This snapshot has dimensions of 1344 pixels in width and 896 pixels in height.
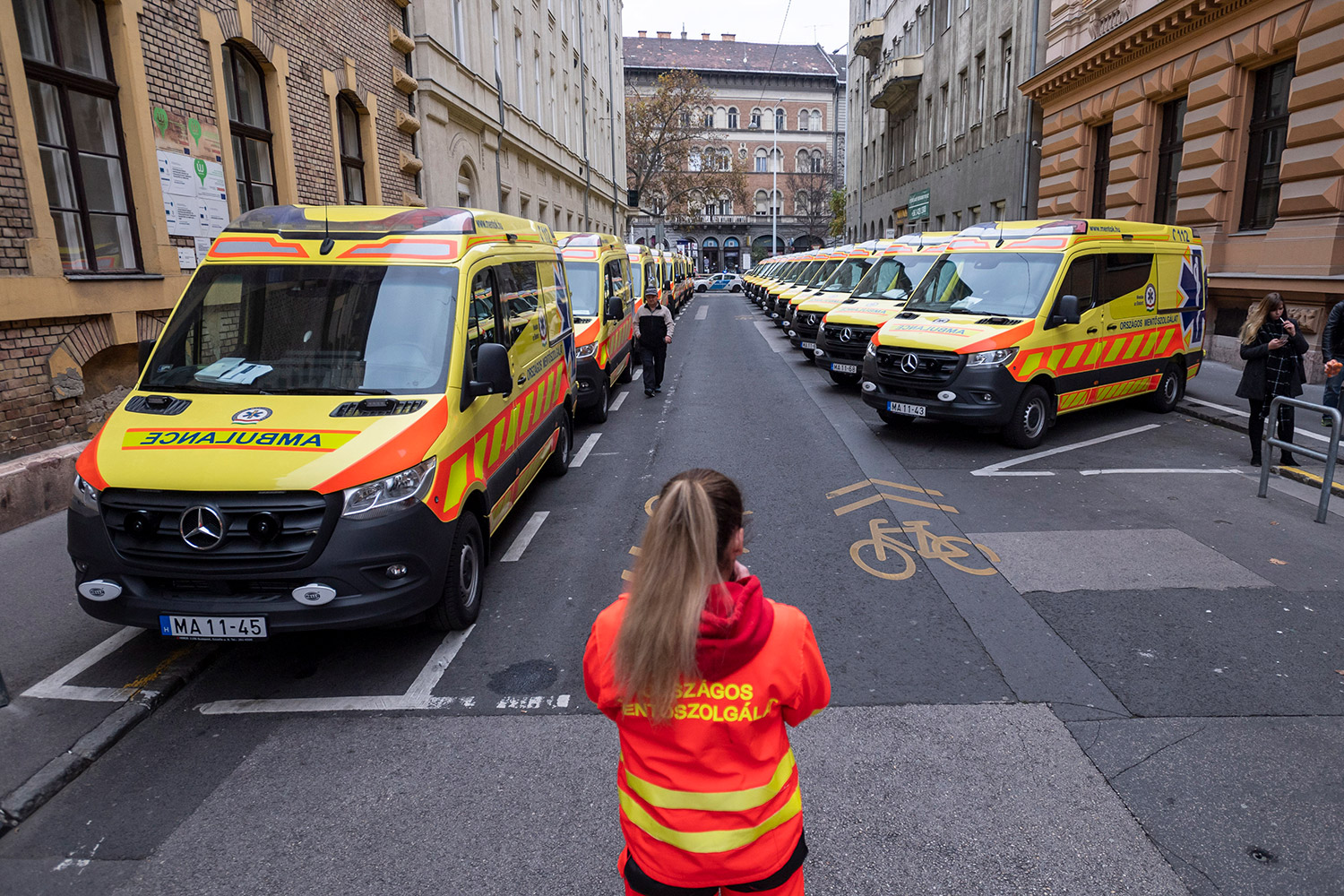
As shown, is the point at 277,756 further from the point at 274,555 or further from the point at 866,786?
the point at 866,786

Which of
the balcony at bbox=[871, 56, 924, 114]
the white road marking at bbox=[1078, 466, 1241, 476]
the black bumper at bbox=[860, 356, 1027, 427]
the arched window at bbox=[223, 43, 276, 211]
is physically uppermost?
the balcony at bbox=[871, 56, 924, 114]

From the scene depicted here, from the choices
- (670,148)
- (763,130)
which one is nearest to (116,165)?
(670,148)

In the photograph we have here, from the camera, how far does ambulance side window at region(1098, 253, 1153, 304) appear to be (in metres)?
10.1

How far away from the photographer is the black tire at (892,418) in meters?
10.2

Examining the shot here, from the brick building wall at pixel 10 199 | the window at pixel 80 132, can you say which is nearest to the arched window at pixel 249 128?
the window at pixel 80 132

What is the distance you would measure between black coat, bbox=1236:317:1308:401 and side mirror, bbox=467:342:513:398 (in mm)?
7037

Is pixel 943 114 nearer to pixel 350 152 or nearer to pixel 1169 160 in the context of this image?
pixel 1169 160

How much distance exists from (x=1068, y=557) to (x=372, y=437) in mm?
4764

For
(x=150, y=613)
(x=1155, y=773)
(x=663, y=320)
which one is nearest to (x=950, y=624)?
(x=1155, y=773)

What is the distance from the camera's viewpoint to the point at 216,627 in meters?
4.12

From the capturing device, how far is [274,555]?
13.4 feet

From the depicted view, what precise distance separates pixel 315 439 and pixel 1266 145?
16688 mm

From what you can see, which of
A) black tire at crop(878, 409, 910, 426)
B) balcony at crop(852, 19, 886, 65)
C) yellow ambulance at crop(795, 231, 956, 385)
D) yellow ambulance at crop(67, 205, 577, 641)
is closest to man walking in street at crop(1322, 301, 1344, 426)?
black tire at crop(878, 409, 910, 426)

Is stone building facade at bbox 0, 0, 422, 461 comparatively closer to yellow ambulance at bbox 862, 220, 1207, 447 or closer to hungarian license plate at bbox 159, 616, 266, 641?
hungarian license plate at bbox 159, 616, 266, 641
